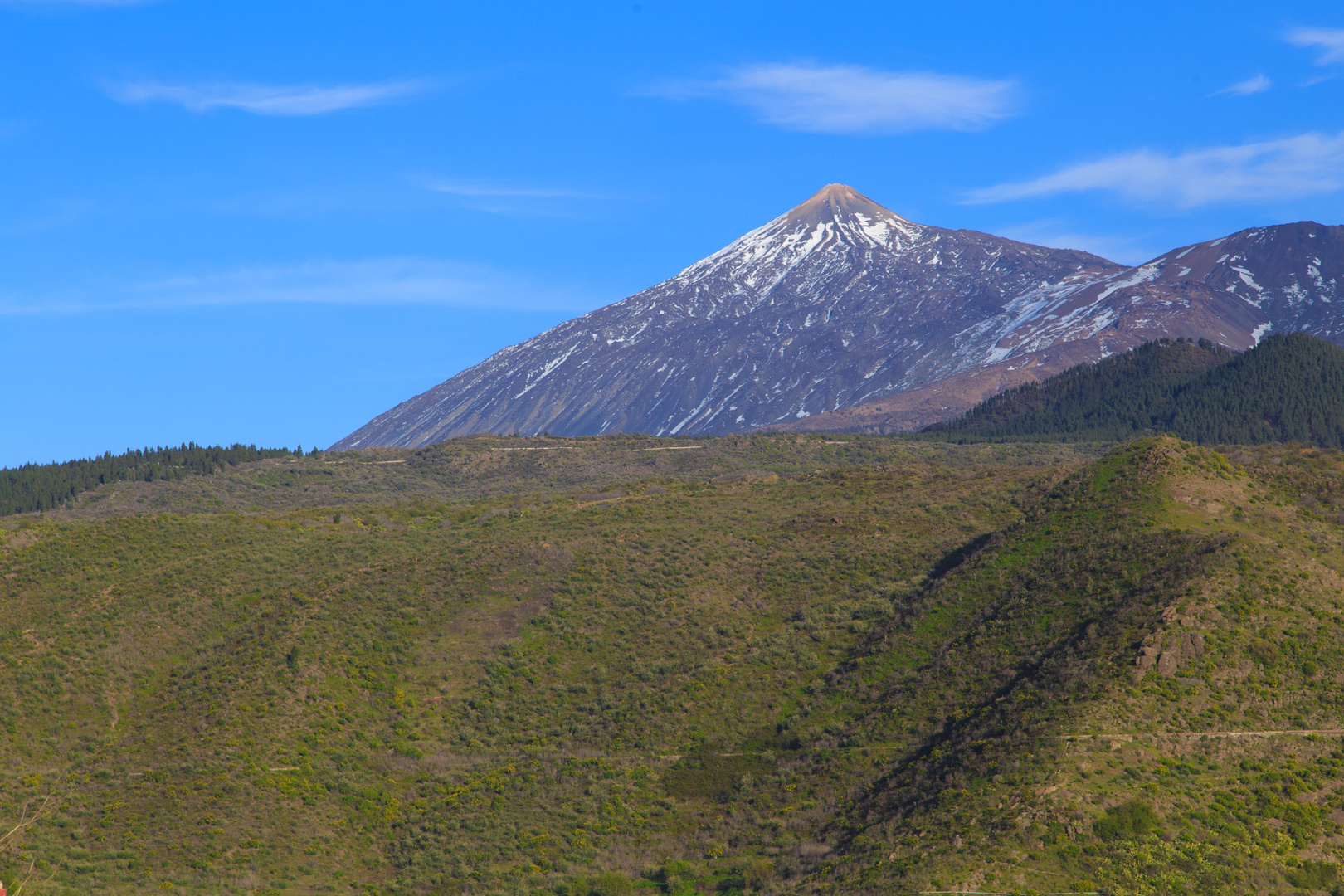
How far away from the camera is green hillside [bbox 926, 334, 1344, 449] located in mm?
157375

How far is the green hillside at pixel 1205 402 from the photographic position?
157 metres

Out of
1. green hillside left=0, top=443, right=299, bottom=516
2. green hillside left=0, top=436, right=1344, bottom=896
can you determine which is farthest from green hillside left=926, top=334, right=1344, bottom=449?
green hillside left=0, top=443, right=299, bottom=516

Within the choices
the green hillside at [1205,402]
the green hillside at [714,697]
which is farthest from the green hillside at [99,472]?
the green hillside at [1205,402]

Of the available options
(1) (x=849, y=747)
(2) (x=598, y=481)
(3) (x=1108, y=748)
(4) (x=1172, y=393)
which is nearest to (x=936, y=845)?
(3) (x=1108, y=748)

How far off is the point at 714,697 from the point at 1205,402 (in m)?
136

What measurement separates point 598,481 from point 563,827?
8881 centimetres

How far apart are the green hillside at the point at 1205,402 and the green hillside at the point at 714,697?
283 ft

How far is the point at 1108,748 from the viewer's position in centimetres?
3716

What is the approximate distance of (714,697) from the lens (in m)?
55.8

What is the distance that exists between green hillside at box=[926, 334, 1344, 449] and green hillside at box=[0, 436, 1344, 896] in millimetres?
86194

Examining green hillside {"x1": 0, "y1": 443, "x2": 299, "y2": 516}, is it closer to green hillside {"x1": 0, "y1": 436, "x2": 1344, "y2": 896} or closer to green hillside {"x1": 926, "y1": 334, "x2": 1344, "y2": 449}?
green hillside {"x1": 0, "y1": 436, "x2": 1344, "y2": 896}

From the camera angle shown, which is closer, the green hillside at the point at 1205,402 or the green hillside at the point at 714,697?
the green hillside at the point at 714,697

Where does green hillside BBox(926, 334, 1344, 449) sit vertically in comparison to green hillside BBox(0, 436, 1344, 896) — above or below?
above

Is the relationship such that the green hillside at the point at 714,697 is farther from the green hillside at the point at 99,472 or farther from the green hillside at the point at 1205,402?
the green hillside at the point at 1205,402
